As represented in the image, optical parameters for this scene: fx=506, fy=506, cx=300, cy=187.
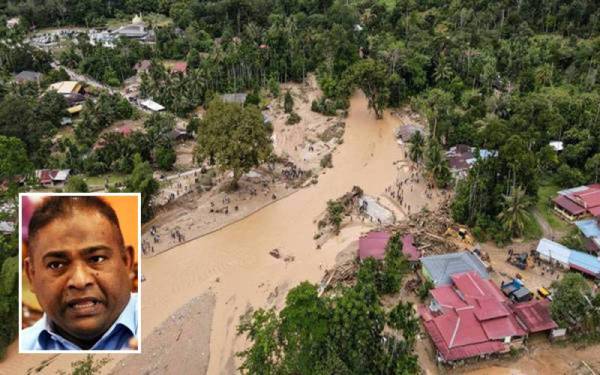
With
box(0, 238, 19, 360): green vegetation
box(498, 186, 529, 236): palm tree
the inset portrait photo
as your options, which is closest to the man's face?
the inset portrait photo

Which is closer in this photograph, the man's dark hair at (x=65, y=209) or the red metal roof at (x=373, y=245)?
the man's dark hair at (x=65, y=209)

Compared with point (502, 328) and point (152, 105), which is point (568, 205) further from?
point (152, 105)

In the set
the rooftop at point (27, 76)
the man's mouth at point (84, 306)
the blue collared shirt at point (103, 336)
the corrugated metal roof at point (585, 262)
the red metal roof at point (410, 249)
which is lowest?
the red metal roof at point (410, 249)

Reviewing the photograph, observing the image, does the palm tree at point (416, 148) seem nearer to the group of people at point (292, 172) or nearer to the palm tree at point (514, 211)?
the group of people at point (292, 172)

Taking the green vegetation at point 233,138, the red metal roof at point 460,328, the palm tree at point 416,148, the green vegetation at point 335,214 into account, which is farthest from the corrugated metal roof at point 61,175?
the red metal roof at point 460,328

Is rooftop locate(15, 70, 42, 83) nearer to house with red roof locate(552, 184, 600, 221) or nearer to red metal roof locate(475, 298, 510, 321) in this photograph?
red metal roof locate(475, 298, 510, 321)

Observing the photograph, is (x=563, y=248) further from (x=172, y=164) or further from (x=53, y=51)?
(x=53, y=51)
